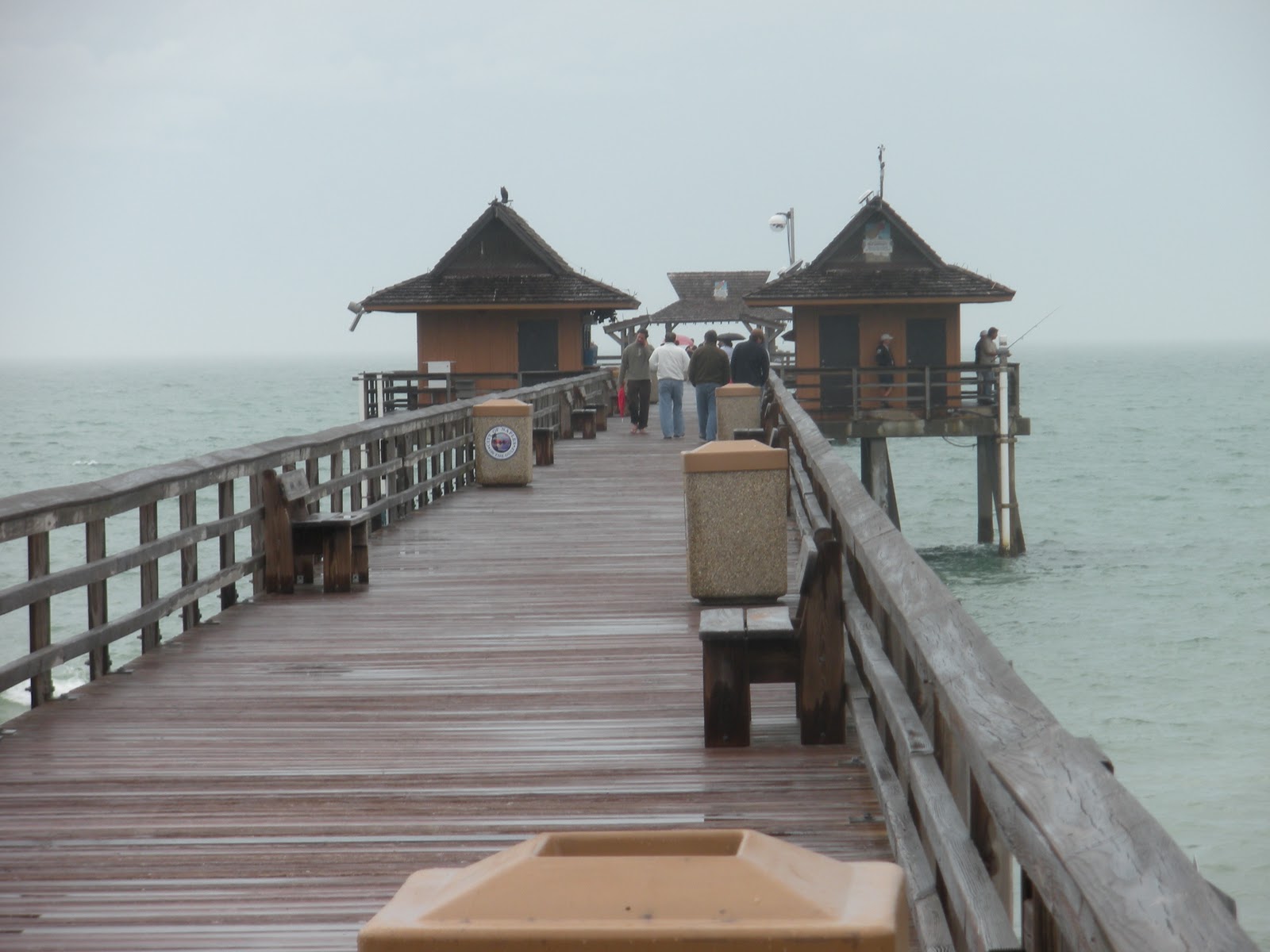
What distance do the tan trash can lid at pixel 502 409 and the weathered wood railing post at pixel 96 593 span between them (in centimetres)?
966

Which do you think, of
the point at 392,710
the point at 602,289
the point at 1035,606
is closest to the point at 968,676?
the point at 392,710

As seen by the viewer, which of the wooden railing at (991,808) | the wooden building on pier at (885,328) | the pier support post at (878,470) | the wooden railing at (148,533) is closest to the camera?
the wooden railing at (991,808)

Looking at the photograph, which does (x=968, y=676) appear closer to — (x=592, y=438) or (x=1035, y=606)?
(x=592, y=438)

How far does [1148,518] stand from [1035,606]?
26.2m

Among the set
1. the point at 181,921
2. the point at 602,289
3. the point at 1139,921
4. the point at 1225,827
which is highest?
the point at 602,289

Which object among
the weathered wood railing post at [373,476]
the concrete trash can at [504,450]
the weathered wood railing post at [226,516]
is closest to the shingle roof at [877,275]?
the concrete trash can at [504,450]

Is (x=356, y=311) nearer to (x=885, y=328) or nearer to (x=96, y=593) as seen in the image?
(x=885, y=328)

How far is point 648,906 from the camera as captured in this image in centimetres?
217

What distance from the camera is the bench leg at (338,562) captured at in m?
10.4

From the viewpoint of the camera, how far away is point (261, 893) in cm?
454

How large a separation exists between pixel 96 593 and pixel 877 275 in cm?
3304

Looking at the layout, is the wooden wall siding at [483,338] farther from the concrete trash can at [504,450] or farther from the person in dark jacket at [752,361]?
the concrete trash can at [504,450]

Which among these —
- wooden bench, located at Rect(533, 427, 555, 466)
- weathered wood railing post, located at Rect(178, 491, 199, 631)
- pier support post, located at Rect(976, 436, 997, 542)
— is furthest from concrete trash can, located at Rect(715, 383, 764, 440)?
pier support post, located at Rect(976, 436, 997, 542)

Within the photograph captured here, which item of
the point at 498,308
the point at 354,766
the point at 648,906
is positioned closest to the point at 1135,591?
the point at 498,308
